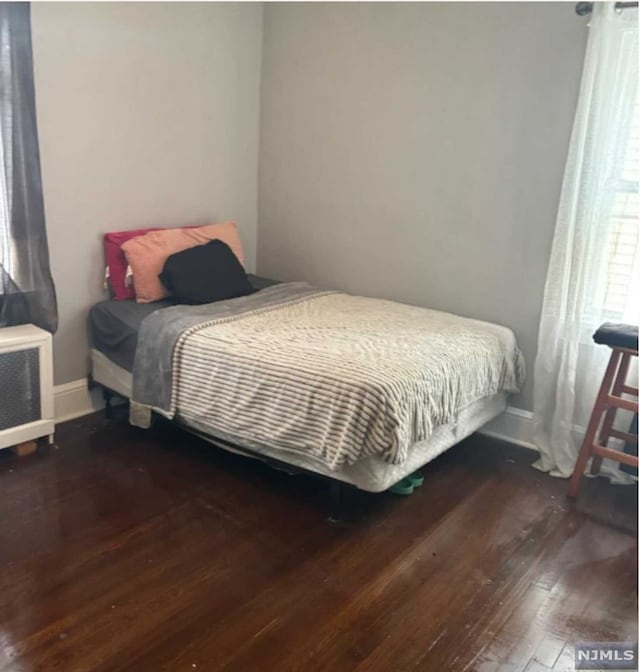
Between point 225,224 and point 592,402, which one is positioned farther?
point 225,224

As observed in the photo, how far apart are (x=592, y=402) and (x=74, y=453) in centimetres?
236

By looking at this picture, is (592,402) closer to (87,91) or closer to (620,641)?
(620,641)

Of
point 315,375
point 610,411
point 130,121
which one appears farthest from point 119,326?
point 610,411

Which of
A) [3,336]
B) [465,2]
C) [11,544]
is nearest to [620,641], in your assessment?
[11,544]

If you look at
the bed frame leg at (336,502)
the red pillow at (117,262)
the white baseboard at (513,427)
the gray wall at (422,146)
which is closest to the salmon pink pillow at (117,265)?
the red pillow at (117,262)

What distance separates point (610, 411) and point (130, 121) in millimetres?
2684

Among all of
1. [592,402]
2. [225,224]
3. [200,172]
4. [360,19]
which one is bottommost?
[592,402]

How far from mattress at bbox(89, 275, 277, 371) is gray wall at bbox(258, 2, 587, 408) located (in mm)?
1136

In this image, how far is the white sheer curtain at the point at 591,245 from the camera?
2557 mm

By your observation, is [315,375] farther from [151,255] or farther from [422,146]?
[422,146]

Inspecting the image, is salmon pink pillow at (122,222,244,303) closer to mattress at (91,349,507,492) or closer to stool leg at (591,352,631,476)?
mattress at (91,349,507,492)

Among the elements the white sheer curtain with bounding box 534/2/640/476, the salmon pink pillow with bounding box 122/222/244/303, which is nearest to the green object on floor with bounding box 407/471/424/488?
the white sheer curtain with bounding box 534/2/640/476

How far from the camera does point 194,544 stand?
2.18 m

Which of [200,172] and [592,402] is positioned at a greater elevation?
[200,172]
